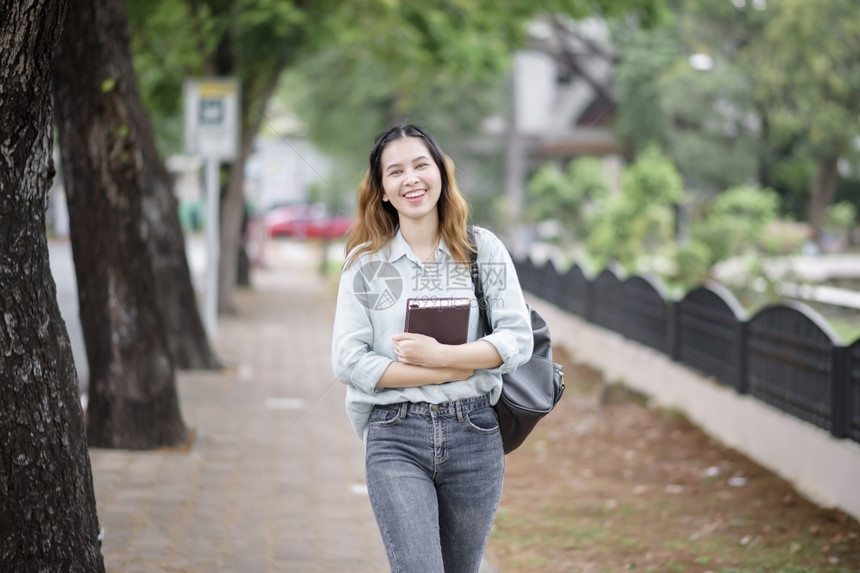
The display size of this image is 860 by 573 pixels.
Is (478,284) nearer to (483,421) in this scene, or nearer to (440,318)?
(440,318)

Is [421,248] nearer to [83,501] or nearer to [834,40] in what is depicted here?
[83,501]

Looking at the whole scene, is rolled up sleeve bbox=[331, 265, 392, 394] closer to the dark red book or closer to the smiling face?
the dark red book

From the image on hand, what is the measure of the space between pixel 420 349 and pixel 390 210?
551 millimetres

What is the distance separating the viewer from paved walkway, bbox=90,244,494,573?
19.1 feet

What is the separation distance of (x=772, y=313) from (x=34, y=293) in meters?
5.71

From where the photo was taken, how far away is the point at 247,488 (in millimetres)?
7379

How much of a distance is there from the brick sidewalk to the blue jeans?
2.22m

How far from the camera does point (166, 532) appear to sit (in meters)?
6.19

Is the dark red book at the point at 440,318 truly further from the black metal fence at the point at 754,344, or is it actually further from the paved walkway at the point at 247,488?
the black metal fence at the point at 754,344

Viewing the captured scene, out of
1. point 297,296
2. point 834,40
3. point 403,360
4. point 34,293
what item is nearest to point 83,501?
point 34,293

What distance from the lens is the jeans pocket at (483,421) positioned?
11.5 feet

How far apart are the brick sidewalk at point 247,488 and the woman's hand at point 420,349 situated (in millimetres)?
2549

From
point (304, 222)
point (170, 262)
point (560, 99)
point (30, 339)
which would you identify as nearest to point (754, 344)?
point (170, 262)

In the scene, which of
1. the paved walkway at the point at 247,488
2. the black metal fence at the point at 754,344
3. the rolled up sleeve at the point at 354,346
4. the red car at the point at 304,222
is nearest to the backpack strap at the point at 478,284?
the rolled up sleeve at the point at 354,346
